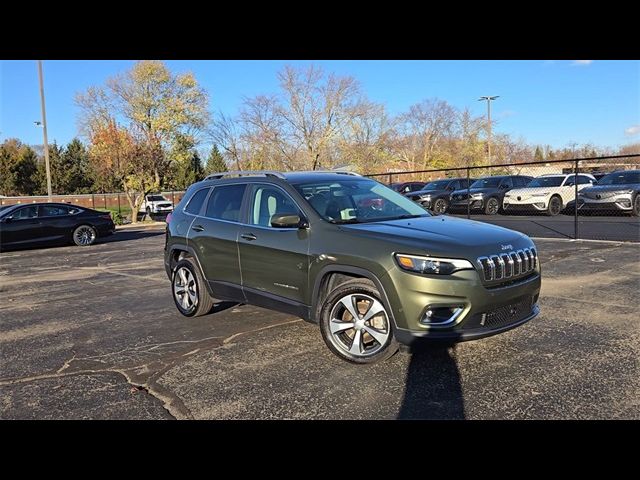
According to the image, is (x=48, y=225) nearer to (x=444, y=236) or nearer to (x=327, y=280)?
(x=327, y=280)

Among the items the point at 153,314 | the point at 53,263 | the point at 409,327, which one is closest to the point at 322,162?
the point at 53,263

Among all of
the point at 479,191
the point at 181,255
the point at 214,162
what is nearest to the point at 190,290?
the point at 181,255

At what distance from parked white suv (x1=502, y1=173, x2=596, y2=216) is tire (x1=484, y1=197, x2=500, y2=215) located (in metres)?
0.80

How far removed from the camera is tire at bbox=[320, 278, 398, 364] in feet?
13.5

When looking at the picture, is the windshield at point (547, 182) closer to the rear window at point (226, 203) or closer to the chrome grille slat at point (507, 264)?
the rear window at point (226, 203)

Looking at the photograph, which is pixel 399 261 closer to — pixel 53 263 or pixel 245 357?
pixel 245 357

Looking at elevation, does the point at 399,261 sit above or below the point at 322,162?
below

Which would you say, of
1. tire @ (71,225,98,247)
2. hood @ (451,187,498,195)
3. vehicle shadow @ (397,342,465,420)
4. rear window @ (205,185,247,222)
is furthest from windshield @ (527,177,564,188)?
vehicle shadow @ (397,342,465,420)

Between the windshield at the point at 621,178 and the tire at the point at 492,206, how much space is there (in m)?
4.05

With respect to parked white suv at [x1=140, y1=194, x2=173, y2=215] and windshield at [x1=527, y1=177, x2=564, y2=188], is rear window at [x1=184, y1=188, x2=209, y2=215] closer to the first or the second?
windshield at [x1=527, y1=177, x2=564, y2=188]

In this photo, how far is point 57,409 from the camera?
3.63 meters

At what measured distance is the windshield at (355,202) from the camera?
4836mm
